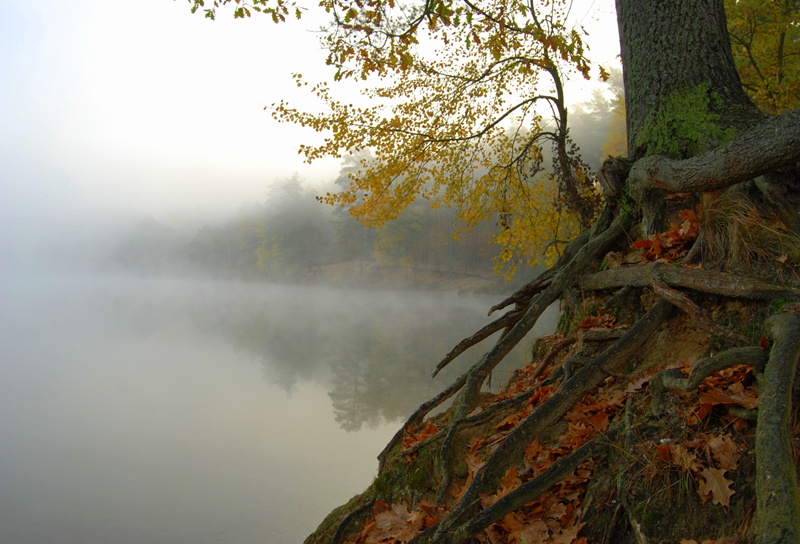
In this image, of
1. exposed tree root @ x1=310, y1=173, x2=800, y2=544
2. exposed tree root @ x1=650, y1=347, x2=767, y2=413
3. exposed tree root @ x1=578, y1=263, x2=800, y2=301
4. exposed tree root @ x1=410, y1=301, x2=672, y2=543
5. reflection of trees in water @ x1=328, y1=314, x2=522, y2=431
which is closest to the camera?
exposed tree root @ x1=310, y1=173, x2=800, y2=544

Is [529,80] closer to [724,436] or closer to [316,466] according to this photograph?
[316,466]

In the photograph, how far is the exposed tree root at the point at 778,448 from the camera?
5.38ft

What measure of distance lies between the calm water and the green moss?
7.27 m

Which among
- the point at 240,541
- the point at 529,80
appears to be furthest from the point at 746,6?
the point at 240,541

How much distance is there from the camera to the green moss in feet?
13.1

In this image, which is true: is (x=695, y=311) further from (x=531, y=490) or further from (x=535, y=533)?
(x=535, y=533)

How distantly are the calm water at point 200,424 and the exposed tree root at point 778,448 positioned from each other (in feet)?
24.4

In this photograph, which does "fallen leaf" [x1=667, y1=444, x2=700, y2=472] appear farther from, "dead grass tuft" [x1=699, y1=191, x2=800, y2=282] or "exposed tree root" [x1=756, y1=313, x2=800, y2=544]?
"dead grass tuft" [x1=699, y1=191, x2=800, y2=282]

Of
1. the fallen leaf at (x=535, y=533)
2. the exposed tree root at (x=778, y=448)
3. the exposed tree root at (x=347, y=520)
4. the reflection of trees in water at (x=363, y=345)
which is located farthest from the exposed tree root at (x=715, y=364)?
the reflection of trees in water at (x=363, y=345)

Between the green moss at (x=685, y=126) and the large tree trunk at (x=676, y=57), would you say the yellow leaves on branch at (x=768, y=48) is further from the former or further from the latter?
the green moss at (x=685, y=126)

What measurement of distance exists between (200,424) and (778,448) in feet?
41.6

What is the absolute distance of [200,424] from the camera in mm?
12430

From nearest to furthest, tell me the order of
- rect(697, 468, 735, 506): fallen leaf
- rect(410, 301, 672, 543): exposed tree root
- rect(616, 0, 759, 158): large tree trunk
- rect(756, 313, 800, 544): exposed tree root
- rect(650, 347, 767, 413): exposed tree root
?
rect(756, 313, 800, 544): exposed tree root < rect(697, 468, 735, 506): fallen leaf < rect(650, 347, 767, 413): exposed tree root < rect(410, 301, 672, 543): exposed tree root < rect(616, 0, 759, 158): large tree trunk

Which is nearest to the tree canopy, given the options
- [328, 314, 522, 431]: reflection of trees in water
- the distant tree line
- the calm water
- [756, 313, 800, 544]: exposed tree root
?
[756, 313, 800, 544]: exposed tree root
